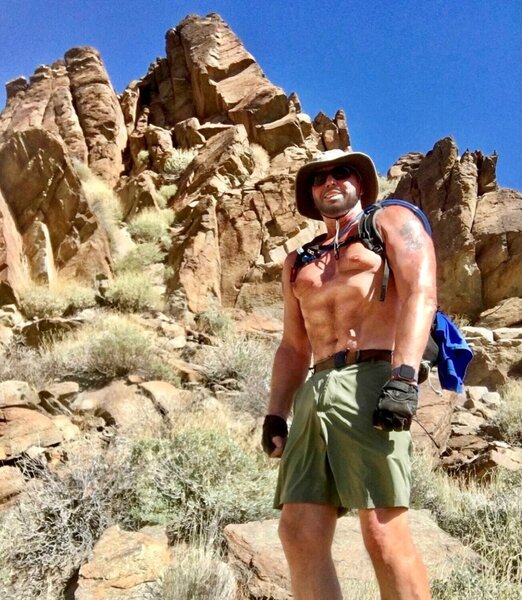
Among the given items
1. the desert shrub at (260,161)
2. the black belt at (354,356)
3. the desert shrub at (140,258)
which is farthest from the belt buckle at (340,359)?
the desert shrub at (260,161)

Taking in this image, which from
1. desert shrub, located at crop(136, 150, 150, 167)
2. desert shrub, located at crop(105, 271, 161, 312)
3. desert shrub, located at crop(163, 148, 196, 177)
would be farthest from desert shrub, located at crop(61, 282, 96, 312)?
desert shrub, located at crop(136, 150, 150, 167)

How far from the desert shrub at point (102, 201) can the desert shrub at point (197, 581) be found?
1187cm

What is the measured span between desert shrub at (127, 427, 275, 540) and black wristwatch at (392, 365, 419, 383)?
245cm

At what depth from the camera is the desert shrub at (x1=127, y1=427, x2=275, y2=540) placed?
4.25 meters

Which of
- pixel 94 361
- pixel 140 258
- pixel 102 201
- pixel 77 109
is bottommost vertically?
pixel 94 361

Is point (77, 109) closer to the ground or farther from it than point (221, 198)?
farther from it

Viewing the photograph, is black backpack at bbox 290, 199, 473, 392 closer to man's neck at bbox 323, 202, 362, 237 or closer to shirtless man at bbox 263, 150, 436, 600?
shirtless man at bbox 263, 150, 436, 600

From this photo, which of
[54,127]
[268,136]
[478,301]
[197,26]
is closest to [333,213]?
[478,301]

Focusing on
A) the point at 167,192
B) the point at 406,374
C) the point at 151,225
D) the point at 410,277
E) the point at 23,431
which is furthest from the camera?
the point at 167,192

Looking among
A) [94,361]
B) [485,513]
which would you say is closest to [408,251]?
[485,513]

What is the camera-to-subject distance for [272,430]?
2959 millimetres

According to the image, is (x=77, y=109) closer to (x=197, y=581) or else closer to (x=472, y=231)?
(x=472, y=231)

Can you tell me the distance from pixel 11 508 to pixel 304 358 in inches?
113

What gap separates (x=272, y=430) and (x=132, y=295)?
9302 mm
